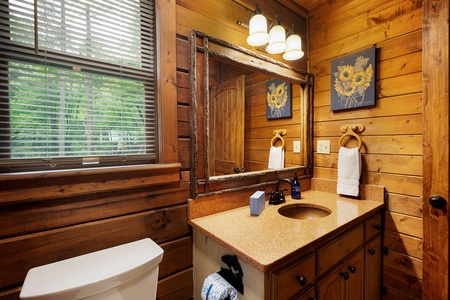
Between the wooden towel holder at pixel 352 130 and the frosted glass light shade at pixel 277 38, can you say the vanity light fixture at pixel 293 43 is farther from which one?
the wooden towel holder at pixel 352 130

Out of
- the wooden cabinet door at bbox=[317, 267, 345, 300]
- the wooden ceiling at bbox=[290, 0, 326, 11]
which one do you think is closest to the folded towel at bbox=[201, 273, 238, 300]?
the wooden cabinet door at bbox=[317, 267, 345, 300]

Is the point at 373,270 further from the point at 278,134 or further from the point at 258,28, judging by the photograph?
the point at 258,28

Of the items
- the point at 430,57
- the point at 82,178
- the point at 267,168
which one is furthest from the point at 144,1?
the point at 430,57

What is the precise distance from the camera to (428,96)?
1207 mm

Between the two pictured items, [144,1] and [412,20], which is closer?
[144,1]

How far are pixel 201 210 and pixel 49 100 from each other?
34.0 inches

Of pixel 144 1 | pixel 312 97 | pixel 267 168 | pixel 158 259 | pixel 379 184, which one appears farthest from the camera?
pixel 312 97

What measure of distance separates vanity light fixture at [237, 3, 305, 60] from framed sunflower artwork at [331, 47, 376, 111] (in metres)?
0.37

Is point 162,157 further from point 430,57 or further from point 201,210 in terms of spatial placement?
point 430,57

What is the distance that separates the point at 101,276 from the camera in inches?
27.7

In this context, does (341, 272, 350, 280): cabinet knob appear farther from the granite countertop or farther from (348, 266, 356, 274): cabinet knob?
the granite countertop

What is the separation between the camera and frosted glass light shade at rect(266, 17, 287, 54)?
145 cm

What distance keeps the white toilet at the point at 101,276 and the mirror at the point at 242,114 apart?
0.46 metres

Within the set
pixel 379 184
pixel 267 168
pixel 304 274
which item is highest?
pixel 267 168
